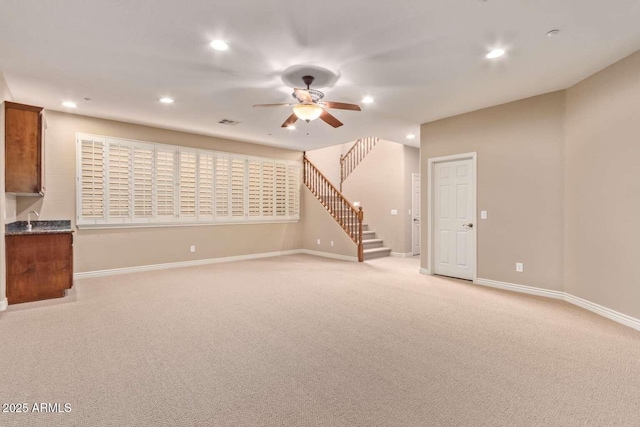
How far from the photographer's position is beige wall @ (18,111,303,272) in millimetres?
5414

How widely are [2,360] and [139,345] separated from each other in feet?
3.32

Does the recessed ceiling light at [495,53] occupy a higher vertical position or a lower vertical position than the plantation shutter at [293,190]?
higher

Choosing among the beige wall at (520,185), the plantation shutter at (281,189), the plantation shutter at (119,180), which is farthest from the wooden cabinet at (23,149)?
the beige wall at (520,185)

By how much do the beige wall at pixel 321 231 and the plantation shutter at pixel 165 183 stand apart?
11.6 feet

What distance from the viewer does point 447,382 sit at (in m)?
2.35

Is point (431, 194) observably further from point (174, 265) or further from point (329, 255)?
point (174, 265)

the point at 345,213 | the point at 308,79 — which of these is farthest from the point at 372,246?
the point at 308,79

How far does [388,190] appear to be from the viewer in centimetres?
873

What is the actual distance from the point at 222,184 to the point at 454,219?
5.03m

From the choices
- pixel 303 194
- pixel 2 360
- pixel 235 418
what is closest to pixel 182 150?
pixel 303 194

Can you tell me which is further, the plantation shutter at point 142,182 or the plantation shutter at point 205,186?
the plantation shutter at point 205,186

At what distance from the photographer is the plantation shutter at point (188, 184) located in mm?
6773

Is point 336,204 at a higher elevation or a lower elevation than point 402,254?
higher

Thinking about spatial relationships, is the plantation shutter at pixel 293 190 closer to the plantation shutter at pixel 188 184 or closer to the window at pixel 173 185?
the window at pixel 173 185
